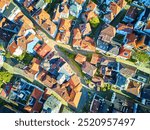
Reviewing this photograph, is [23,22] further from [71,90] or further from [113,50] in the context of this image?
[113,50]

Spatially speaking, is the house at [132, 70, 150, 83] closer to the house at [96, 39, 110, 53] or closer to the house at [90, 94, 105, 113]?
the house at [96, 39, 110, 53]

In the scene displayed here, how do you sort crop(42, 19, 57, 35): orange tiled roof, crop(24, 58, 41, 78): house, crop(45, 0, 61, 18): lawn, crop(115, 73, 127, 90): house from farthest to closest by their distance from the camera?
crop(45, 0, 61, 18): lawn → crop(42, 19, 57, 35): orange tiled roof → crop(24, 58, 41, 78): house → crop(115, 73, 127, 90): house

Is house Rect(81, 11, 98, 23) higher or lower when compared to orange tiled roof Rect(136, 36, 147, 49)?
higher

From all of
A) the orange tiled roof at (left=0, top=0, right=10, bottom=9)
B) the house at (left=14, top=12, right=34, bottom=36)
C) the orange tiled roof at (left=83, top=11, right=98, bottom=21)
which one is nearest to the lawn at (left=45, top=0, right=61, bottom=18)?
the house at (left=14, top=12, right=34, bottom=36)

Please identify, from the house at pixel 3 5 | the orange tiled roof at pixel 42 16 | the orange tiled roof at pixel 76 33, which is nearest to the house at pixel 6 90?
the orange tiled roof at pixel 42 16

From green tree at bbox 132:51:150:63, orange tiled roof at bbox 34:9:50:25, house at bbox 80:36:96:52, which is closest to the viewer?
green tree at bbox 132:51:150:63

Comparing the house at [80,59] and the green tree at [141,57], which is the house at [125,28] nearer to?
the green tree at [141,57]

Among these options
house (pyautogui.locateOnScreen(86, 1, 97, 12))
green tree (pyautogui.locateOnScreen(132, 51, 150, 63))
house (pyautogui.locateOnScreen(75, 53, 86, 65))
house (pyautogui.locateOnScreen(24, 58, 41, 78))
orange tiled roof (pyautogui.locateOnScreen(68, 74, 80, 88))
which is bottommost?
orange tiled roof (pyautogui.locateOnScreen(68, 74, 80, 88))

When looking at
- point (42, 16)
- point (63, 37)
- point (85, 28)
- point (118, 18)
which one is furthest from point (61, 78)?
point (118, 18)
